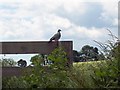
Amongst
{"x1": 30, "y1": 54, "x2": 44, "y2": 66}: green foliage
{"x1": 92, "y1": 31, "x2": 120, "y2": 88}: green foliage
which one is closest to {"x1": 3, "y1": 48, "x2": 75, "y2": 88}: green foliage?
{"x1": 30, "y1": 54, "x2": 44, "y2": 66}: green foliage

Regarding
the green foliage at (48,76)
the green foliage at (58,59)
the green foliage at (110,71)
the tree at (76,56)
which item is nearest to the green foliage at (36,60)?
the green foliage at (48,76)

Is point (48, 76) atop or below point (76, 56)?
below

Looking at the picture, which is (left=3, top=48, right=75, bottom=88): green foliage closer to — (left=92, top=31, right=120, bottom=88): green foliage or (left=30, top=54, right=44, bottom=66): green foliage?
(left=30, top=54, right=44, bottom=66): green foliage

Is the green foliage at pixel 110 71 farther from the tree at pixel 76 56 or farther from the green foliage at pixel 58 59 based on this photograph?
the tree at pixel 76 56

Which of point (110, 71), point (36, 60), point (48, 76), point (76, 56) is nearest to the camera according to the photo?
point (110, 71)

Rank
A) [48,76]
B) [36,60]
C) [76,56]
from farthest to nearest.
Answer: [76,56] < [36,60] < [48,76]

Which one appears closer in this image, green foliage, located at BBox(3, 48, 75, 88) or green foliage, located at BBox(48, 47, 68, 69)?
green foliage, located at BBox(3, 48, 75, 88)

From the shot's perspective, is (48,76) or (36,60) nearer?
(48,76)

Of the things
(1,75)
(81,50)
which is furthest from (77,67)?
(1,75)

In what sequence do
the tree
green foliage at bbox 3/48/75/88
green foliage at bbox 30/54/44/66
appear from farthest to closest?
the tree, green foliage at bbox 30/54/44/66, green foliage at bbox 3/48/75/88

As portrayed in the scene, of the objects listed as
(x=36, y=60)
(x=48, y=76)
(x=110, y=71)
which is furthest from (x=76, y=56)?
(x=110, y=71)

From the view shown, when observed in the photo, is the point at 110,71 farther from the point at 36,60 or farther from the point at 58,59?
the point at 36,60

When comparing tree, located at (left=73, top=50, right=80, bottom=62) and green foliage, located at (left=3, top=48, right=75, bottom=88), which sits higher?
tree, located at (left=73, top=50, right=80, bottom=62)

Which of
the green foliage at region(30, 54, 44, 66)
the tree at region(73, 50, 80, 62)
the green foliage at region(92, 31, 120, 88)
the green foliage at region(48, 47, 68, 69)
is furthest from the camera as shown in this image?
the tree at region(73, 50, 80, 62)
